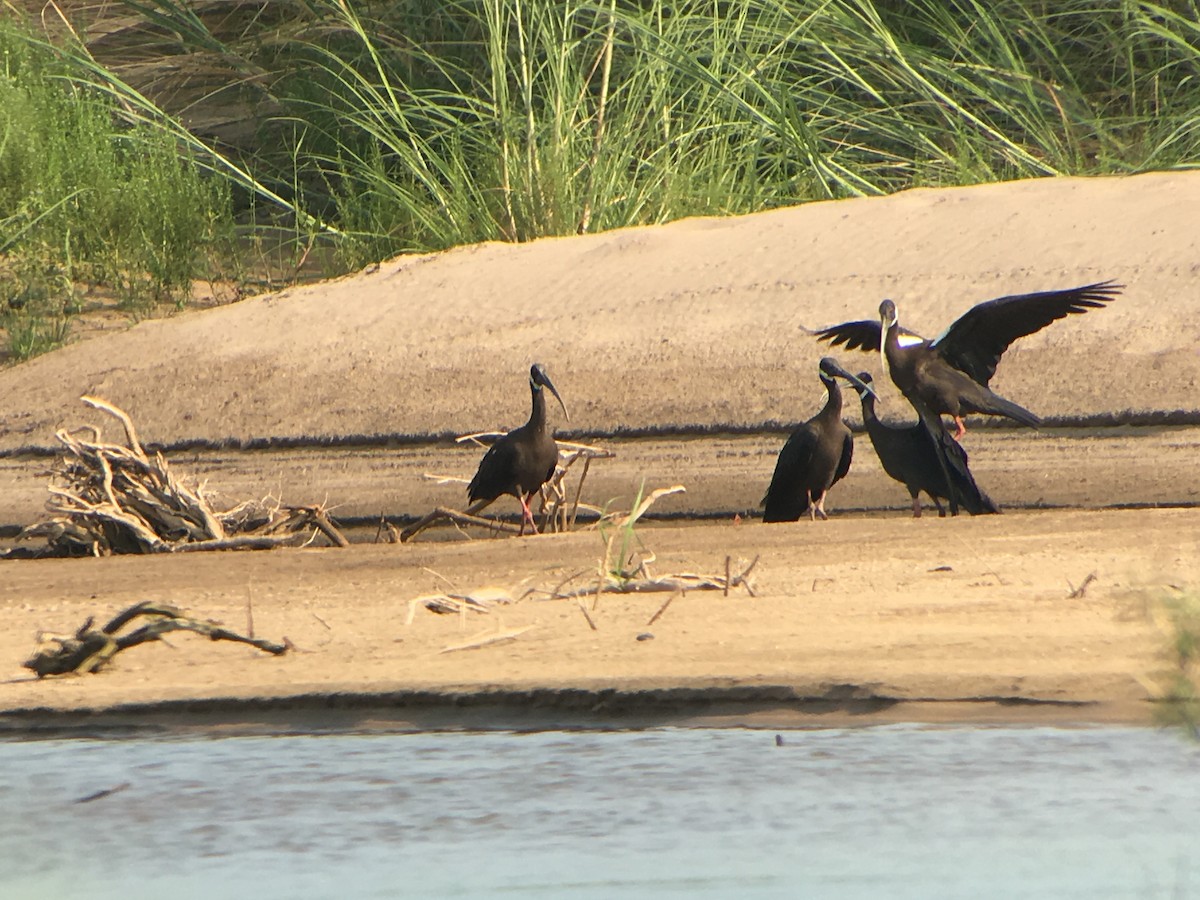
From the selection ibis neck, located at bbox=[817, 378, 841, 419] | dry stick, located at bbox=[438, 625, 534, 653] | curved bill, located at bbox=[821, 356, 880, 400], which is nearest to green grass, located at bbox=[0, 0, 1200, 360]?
curved bill, located at bbox=[821, 356, 880, 400]

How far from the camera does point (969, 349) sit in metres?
8.77

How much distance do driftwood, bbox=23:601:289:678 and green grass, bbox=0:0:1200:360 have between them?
663 cm

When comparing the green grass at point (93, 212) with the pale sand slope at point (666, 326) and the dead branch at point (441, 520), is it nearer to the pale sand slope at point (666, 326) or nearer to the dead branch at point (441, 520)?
the pale sand slope at point (666, 326)

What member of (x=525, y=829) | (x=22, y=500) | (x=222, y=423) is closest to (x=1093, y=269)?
(x=222, y=423)

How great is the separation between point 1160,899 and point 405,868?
1244 millimetres

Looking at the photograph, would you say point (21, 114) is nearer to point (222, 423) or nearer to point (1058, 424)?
point (222, 423)

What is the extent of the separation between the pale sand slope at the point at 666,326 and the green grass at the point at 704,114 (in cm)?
75

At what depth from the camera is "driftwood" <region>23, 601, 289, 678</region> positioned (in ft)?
17.2

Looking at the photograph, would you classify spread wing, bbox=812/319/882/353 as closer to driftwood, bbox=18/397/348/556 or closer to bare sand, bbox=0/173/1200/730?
bare sand, bbox=0/173/1200/730

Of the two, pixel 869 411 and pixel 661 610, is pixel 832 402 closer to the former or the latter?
pixel 869 411

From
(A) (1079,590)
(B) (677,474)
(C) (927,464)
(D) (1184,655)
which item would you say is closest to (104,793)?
(D) (1184,655)

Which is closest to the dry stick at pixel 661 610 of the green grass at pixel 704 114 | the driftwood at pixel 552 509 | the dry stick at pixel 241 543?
the driftwood at pixel 552 509

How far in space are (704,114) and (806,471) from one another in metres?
4.38

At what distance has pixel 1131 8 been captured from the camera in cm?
1198
